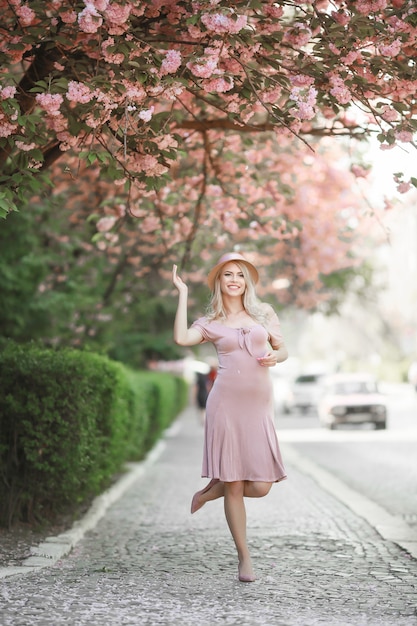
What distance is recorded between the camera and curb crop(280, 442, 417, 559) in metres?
8.94

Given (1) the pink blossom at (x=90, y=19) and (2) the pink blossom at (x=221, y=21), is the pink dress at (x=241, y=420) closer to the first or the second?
(2) the pink blossom at (x=221, y=21)

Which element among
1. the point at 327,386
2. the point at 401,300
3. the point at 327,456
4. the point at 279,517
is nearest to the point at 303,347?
the point at 401,300

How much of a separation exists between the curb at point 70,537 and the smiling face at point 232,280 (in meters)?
2.21

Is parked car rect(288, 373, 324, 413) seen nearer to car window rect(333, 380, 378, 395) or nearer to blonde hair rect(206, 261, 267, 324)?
car window rect(333, 380, 378, 395)

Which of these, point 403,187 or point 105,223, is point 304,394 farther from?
point 403,187

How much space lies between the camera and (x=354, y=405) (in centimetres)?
→ 2931

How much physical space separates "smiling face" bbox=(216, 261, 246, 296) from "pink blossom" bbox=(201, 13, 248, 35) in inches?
60.3

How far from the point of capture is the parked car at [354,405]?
95.8 ft

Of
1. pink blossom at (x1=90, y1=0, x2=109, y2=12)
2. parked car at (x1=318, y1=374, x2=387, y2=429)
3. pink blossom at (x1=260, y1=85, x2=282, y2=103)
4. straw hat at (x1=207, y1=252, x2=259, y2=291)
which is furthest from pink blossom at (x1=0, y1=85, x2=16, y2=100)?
parked car at (x1=318, y1=374, x2=387, y2=429)

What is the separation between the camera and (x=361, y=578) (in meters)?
7.00

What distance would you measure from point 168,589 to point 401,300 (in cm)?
8299

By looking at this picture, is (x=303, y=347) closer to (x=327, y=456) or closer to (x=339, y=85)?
(x=327, y=456)

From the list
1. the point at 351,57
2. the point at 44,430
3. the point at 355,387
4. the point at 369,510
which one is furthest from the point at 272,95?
the point at 355,387

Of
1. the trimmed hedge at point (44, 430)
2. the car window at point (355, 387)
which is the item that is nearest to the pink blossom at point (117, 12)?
the trimmed hedge at point (44, 430)
